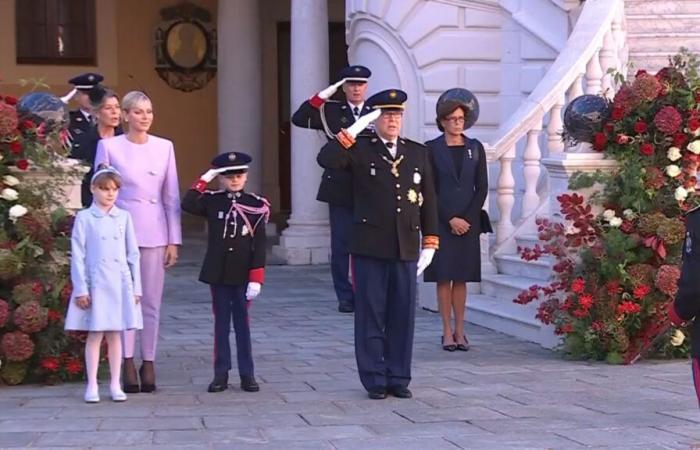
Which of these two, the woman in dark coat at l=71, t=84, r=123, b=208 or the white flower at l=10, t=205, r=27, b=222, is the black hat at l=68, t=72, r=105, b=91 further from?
the white flower at l=10, t=205, r=27, b=222

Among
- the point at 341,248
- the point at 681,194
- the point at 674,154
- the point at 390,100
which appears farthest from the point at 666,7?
the point at 390,100

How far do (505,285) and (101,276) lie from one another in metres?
4.13

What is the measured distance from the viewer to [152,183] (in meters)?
7.90

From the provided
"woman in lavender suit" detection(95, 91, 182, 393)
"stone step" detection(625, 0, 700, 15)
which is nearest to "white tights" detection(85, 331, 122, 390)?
"woman in lavender suit" detection(95, 91, 182, 393)

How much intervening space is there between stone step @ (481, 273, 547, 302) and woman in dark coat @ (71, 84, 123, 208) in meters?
3.44

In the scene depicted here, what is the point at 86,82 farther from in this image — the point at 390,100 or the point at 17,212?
the point at 390,100

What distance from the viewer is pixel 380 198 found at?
7605mm

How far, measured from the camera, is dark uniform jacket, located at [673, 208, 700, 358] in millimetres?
5691

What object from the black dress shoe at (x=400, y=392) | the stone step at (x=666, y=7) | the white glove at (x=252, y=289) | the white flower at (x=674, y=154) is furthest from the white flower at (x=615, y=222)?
the stone step at (x=666, y=7)

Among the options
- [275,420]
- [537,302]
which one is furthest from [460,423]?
[537,302]

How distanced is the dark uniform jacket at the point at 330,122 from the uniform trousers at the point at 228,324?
2.62 m

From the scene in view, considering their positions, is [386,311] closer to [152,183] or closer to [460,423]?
[460,423]

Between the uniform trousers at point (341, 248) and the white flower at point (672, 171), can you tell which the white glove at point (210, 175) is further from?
the uniform trousers at point (341, 248)

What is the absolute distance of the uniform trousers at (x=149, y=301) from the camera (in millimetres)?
7891
